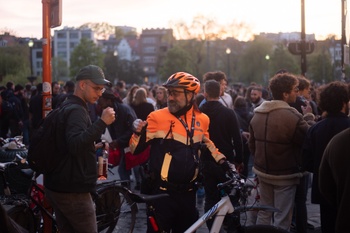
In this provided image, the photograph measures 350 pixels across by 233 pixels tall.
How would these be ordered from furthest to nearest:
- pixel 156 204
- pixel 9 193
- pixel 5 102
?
pixel 5 102 < pixel 9 193 < pixel 156 204

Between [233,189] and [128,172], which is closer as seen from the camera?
[233,189]

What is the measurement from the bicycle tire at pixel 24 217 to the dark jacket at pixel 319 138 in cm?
293

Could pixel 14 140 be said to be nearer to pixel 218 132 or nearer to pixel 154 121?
pixel 218 132

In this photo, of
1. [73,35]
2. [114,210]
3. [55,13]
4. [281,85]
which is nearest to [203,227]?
[114,210]

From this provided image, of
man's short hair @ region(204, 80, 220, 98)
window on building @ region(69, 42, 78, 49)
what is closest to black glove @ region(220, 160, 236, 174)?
man's short hair @ region(204, 80, 220, 98)

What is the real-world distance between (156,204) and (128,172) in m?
5.35

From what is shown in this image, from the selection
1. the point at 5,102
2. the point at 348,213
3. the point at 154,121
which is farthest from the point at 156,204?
the point at 5,102

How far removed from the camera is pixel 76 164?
486 cm

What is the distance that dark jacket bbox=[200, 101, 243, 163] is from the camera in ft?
24.3

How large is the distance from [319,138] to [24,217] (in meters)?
3.16

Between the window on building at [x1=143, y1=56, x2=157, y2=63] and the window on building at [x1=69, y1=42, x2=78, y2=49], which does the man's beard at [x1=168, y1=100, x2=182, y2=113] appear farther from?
the window on building at [x1=69, y1=42, x2=78, y2=49]

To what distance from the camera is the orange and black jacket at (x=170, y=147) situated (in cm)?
525

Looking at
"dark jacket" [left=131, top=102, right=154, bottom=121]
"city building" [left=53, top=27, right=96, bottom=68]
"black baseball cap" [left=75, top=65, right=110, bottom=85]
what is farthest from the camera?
"city building" [left=53, top=27, right=96, bottom=68]

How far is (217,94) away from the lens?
749cm
